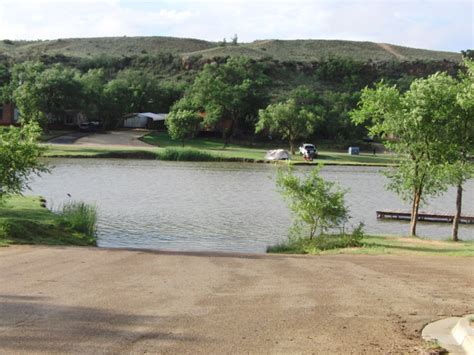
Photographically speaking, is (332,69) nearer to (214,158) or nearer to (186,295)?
(214,158)

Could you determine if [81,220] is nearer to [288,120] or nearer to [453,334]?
[453,334]

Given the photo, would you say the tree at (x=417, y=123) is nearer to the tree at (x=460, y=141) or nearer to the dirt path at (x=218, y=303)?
the tree at (x=460, y=141)

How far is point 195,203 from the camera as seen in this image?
3612 centimetres

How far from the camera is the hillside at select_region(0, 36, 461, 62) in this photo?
13938 cm

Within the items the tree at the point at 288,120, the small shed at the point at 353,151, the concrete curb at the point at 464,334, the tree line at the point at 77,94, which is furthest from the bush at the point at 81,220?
the small shed at the point at 353,151

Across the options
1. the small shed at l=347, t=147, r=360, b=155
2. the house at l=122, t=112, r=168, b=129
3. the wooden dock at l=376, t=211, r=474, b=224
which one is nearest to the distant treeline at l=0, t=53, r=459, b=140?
the house at l=122, t=112, r=168, b=129

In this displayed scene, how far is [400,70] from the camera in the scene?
12925cm

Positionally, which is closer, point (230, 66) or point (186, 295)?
point (186, 295)

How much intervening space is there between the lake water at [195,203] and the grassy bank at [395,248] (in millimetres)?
1862

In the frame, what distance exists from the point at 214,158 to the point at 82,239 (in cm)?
4667

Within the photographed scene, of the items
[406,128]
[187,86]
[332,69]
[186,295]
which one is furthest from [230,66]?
[186,295]

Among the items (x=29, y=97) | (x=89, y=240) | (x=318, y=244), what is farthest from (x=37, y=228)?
(x=29, y=97)

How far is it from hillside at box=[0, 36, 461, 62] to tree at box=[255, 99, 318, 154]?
52539 millimetres

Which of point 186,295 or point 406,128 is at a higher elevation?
point 406,128
